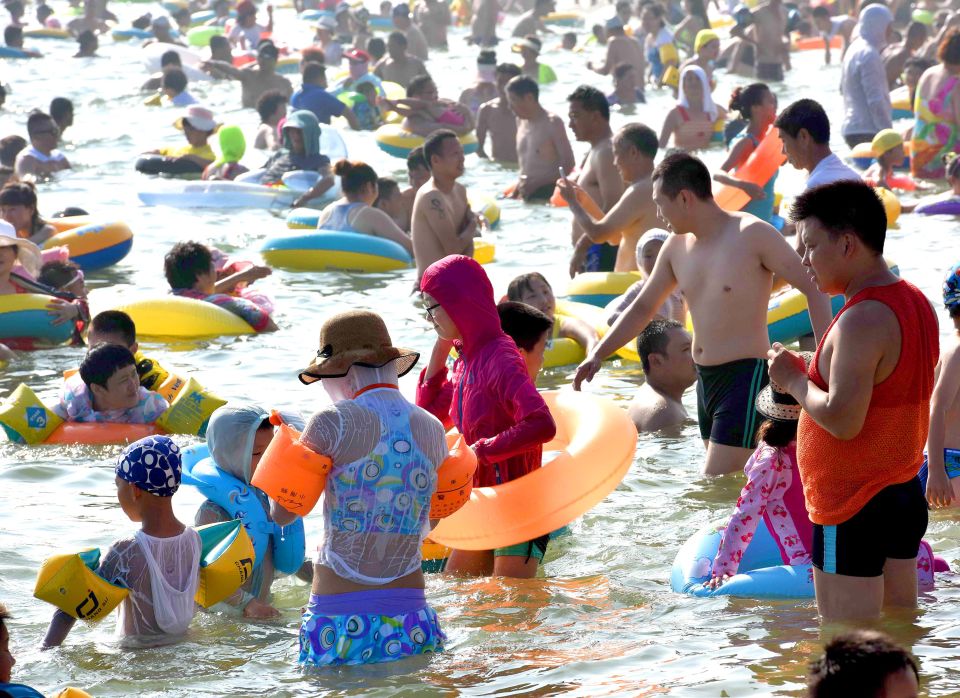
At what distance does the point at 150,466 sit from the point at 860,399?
2039 millimetres

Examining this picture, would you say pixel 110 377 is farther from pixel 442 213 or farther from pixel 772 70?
pixel 772 70

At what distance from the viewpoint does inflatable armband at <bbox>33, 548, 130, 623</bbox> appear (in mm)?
3908

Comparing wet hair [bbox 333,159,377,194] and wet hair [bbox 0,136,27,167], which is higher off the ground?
wet hair [bbox 0,136,27,167]

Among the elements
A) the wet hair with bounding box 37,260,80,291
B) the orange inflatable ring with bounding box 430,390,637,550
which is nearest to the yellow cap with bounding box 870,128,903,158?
→ the wet hair with bounding box 37,260,80,291

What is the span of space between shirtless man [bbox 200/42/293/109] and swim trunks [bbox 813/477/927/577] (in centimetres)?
1757

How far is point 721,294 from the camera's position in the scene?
5664 mm

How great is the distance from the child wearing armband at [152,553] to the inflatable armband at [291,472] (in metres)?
0.56

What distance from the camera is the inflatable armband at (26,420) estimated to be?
697 centimetres

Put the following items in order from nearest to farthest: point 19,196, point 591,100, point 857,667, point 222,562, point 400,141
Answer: point 857,667
point 222,562
point 591,100
point 19,196
point 400,141

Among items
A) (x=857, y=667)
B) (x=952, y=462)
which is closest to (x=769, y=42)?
(x=952, y=462)

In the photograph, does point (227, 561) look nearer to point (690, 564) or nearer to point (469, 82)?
point (690, 564)

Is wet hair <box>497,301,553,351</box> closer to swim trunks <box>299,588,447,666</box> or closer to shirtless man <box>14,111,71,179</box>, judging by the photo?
swim trunks <box>299,588,447,666</box>

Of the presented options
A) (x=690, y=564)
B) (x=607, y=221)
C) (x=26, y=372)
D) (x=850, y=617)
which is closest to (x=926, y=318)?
(x=850, y=617)

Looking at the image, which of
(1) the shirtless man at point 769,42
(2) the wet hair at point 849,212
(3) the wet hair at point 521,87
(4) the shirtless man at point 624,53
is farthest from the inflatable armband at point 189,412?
(1) the shirtless man at point 769,42
